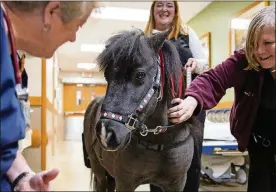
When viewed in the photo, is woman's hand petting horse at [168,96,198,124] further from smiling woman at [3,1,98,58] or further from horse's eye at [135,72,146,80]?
smiling woman at [3,1,98,58]

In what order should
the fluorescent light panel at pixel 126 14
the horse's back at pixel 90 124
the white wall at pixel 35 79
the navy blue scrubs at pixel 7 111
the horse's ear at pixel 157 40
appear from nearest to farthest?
the navy blue scrubs at pixel 7 111, the horse's ear at pixel 157 40, the horse's back at pixel 90 124, the white wall at pixel 35 79, the fluorescent light panel at pixel 126 14

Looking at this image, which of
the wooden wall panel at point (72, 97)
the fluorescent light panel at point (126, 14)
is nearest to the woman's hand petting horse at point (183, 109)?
the fluorescent light panel at point (126, 14)

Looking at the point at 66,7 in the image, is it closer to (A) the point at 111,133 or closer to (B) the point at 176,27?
(A) the point at 111,133

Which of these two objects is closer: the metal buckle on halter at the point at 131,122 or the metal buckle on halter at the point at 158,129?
the metal buckle on halter at the point at 131,122

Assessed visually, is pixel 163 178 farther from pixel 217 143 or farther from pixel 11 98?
pixel 217 143

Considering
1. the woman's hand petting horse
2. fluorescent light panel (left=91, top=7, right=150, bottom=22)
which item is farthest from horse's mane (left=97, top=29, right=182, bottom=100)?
fluorescent light panel (left=91, top=7, right=150, bottom=22)

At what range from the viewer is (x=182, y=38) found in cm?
147

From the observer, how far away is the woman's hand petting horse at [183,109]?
1.02 metres

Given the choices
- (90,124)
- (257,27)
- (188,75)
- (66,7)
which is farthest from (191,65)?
(66,7)

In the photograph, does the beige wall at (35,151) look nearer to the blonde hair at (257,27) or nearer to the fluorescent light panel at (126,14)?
the blonde hair at (257,27)

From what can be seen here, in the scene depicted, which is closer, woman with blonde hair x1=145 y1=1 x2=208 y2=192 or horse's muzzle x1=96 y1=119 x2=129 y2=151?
horse's muzzle x1=96 y1=119 x2=129 y2=151

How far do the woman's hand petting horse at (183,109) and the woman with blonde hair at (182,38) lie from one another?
0.35 m

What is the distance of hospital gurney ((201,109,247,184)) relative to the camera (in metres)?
2.45

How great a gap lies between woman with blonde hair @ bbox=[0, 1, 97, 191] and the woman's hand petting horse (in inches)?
20.5
